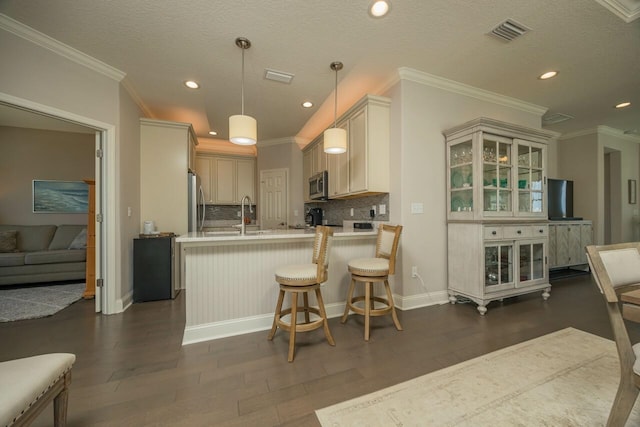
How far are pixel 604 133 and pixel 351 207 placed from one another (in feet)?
17.8

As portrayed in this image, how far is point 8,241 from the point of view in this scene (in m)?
3.94

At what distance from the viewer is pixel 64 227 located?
4371 mm

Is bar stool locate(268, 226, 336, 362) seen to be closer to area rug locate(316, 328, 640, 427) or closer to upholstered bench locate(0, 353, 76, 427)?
area rug locate(316, 328, 640, 427)

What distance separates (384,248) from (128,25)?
3.08 meters

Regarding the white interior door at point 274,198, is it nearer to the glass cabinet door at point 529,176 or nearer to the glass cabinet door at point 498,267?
the glass cabinet door at point 498,267

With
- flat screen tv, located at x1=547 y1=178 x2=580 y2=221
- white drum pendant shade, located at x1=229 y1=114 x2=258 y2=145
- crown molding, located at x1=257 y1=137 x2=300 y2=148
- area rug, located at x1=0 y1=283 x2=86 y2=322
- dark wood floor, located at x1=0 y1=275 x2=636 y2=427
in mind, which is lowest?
dark wood floor, located at x1=0 y1=275 x2=636 y2=427

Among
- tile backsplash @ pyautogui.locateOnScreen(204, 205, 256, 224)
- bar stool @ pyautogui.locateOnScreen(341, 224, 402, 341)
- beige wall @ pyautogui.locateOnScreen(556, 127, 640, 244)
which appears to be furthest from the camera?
tile backsplash @ pyautogui.locateOnScreen(204, 205, 256, 224)

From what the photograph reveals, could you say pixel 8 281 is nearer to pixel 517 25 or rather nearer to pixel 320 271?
pixel 320 271

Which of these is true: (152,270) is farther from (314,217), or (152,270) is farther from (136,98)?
(314,217)

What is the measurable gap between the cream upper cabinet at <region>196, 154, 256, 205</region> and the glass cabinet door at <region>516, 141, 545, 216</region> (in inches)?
199

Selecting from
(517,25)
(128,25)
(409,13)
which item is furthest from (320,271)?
(517,25)

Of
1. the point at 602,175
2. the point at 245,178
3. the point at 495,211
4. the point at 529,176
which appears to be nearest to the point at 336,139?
the point at 495,211

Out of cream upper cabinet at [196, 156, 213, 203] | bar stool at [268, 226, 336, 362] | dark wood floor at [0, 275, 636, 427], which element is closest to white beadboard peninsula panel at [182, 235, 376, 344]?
dark wood floor at [0, 275, 636, 427]

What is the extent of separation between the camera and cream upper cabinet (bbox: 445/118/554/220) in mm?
2746
